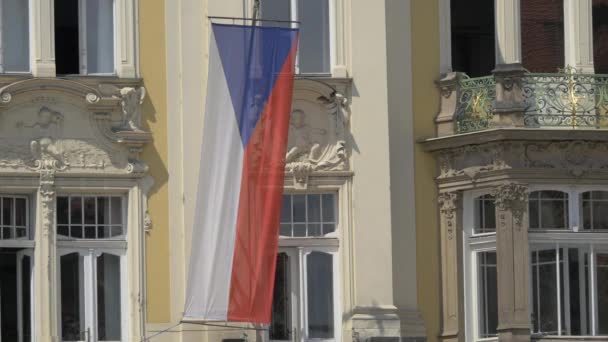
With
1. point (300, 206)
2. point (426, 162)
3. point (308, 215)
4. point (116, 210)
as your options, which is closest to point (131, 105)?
point (116, 210)

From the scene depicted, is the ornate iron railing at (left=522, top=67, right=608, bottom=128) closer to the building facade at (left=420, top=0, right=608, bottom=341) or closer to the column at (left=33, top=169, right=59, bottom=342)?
the building facade at (left=420, top=0, right=608, bottom=341)

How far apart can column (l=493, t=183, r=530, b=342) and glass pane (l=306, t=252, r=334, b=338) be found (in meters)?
2.82

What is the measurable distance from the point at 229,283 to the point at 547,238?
6097 mm

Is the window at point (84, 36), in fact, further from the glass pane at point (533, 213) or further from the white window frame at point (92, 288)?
the glass pane at point (533, 213)

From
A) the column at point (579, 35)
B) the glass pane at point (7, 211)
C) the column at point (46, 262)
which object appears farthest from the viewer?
the column at point (579, 35)

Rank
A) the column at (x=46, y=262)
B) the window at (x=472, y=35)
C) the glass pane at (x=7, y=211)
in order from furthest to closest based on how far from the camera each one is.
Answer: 1. the window at (x=472, y=35)
2. the glass pane at (x=7, y=211)
3. the column at (x=46, y=262)

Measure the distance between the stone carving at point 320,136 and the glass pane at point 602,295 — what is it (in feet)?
15.0

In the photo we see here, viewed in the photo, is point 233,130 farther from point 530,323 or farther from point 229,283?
point 530,323

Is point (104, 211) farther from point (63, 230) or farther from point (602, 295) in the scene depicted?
point (602, 295)

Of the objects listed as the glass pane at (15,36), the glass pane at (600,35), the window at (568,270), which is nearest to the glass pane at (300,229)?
the window at (568,270)

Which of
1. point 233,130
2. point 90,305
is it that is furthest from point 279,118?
point 90,305

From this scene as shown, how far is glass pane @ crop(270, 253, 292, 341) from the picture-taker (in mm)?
53031

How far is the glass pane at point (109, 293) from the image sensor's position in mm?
52625

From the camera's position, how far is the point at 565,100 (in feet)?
176
